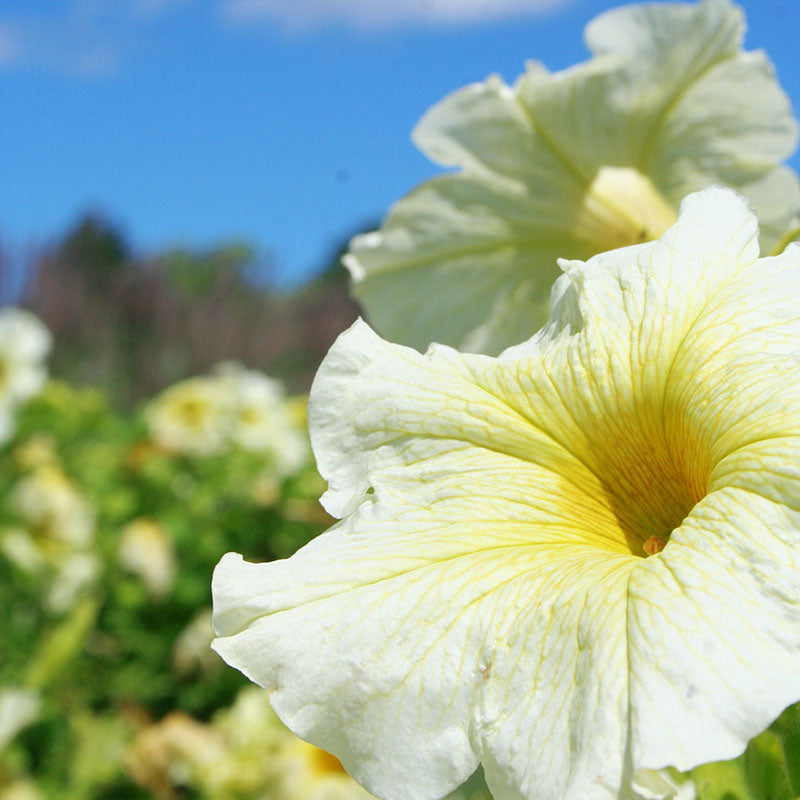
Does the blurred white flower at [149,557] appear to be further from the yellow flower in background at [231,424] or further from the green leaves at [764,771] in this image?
the green leaves at [764,771]

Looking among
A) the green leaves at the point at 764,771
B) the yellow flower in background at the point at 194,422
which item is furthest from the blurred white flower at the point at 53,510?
the green leaves at the point at 764,771

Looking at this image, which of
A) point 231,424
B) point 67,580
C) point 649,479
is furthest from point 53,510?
point 649,479

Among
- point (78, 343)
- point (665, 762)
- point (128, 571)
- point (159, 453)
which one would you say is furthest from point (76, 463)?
point (78, 343)

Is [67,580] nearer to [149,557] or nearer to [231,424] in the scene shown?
[149,557]

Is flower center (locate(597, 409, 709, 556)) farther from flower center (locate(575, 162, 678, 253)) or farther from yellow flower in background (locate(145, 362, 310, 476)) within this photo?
yellow flower in background (locate(145, 362, 310, 476))

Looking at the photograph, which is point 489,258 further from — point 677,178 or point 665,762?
point 665,762

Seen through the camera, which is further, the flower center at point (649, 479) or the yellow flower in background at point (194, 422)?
the yellow flower in background at point (194, 422)
